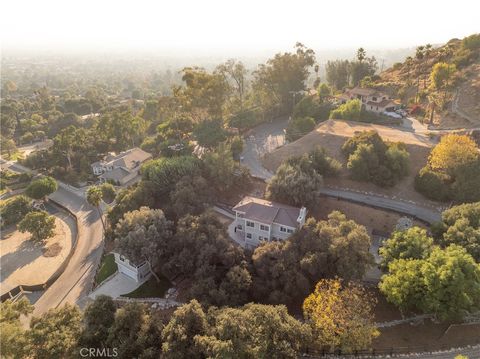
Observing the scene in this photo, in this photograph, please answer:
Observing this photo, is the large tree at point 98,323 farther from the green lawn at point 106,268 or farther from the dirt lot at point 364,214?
the dirt lot at point 364,214

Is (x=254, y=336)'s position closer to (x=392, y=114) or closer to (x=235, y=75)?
(x=392, y=114)

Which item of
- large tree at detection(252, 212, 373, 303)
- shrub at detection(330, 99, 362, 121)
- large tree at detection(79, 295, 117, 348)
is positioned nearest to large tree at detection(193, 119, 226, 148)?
shrub at detection(330, 99, 362, 121)

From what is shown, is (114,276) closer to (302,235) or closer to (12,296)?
(12,296)

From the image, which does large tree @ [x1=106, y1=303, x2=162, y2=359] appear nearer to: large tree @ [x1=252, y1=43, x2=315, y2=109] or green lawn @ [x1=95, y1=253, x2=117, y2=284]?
green lawn @ [x1=95, y1=253, x2=117, y2=284]

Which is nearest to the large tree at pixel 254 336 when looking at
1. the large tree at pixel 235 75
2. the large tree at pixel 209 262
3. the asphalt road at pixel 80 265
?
the large tree at pixel 209 262

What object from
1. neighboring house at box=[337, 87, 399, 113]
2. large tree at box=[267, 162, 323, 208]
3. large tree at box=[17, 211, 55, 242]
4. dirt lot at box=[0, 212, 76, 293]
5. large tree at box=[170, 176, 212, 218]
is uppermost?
neighboring house at box=[337, 87, 399, 113]

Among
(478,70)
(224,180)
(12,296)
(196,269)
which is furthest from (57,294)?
(478,70)
